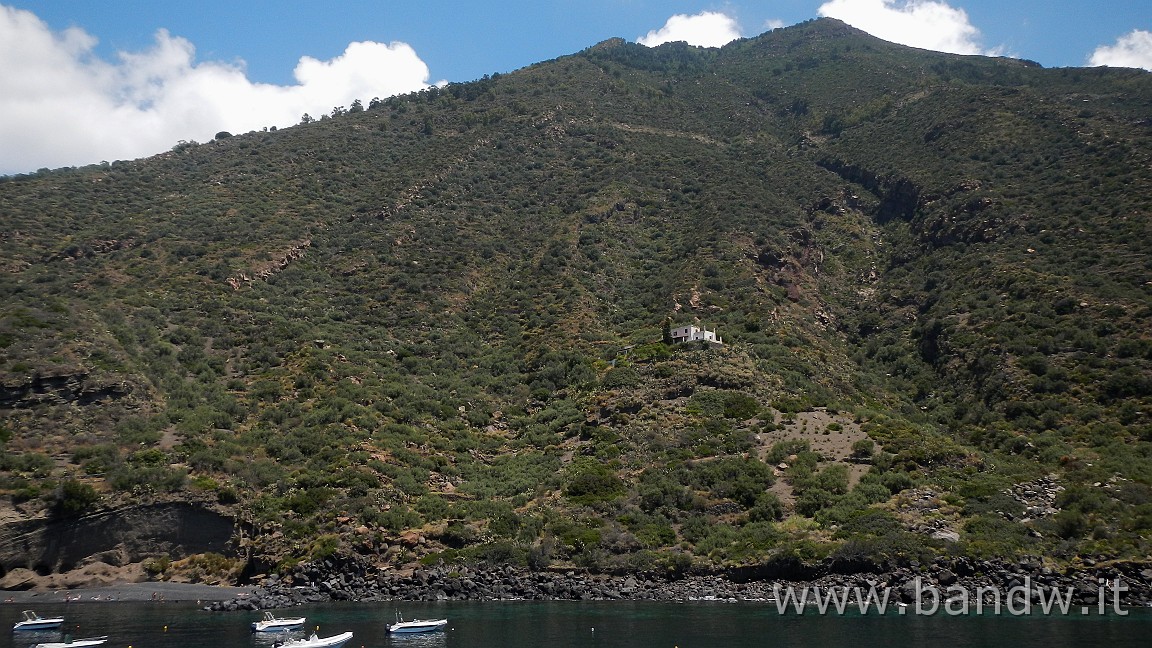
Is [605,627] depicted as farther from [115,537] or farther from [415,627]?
[115,537]

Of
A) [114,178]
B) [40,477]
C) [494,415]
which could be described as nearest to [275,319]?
[494,415]

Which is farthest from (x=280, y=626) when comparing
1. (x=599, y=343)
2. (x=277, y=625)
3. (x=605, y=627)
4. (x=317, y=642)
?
(x=599, y=343)

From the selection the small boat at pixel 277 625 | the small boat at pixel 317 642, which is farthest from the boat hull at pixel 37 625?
the small boat at pixel 317 642

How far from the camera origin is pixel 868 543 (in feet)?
160

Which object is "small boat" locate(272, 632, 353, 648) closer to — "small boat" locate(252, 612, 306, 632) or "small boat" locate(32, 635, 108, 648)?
"small boat" locate(252, 612, 306, 632)

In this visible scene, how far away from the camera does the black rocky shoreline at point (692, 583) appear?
44469 millimetres

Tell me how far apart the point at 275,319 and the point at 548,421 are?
29.0 meters

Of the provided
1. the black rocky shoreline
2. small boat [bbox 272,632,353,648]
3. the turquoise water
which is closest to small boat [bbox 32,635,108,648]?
the turquoise water

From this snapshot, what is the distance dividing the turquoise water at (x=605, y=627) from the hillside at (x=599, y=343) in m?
6.63

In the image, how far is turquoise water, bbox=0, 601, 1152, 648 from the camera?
35.0 m

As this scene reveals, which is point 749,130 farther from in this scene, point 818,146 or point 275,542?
point 275,542

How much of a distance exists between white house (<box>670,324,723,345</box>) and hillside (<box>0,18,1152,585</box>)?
121 centimetres

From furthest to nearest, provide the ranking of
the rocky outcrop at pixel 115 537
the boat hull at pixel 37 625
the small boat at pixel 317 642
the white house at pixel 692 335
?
the white house at pixel 692 335 → the rocky outcrop at pixel 115 537 → the boat hull at pixel 37 625 → the small boat at pixel 317 642

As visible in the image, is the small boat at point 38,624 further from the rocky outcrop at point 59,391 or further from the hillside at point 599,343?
the rocky outcrop at point 59,391
